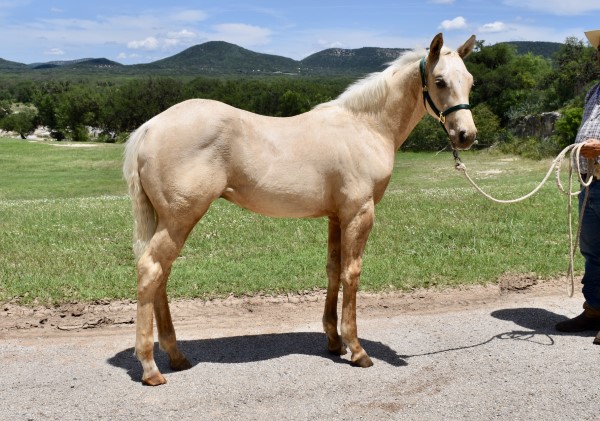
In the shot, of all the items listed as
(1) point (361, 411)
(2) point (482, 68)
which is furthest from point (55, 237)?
(2) point (482, 68)

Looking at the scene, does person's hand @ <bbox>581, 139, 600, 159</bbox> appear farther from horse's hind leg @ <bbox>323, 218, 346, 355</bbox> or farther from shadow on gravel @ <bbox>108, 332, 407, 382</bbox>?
shadow on gravel @ <bbox>108, 332, 407, 382</bbox>

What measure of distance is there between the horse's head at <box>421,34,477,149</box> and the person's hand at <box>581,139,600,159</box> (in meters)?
1.48

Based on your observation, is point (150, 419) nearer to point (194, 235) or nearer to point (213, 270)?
point (213, 270)

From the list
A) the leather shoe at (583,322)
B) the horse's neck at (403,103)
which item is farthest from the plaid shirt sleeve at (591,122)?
the horse's neck at (403,103)

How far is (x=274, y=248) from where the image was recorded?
879 cm

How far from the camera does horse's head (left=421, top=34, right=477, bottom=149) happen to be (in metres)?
4.80

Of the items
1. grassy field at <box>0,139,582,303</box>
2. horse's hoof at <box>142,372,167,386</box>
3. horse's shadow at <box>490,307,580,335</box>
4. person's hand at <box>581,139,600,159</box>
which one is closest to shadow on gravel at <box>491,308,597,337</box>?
horse's shadow at <box>490,307,580,335</box>

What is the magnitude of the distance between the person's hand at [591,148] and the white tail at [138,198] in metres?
4.02

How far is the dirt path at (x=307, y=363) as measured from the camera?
4348mm

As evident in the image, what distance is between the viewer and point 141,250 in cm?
480

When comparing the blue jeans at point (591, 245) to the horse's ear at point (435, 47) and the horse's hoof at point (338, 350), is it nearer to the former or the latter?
the horse's ear at point (435, 47)

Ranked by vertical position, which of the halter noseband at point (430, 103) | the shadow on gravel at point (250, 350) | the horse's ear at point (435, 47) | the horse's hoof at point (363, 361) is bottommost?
the shadow on gravel at point (250, 350)

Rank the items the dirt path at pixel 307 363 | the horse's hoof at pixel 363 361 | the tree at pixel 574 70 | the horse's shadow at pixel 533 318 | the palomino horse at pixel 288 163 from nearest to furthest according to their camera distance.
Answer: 1. the dirt path at pixel 307 363
2. the palomino horse at pixel 288 163
3. the horse's hoof at pixel 363 361
4. the horse's shadow at pixel 533 318
5. the tree at pixel 574 70

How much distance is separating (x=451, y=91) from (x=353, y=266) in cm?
168
